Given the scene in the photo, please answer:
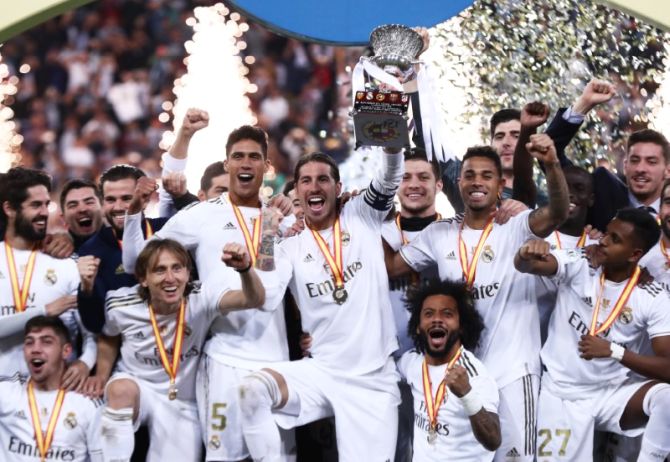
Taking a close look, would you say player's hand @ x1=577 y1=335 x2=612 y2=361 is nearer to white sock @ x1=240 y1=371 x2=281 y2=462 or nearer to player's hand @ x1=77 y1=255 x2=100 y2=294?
white sock @ x1=240 y1=371 x2=281 y2=462

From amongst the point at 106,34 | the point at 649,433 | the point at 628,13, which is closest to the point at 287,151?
the point at 106,34

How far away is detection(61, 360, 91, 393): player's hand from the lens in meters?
5.93

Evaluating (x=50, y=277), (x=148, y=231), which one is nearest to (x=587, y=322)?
(x=148, y=231)

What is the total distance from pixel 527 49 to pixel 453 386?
3.42 metres

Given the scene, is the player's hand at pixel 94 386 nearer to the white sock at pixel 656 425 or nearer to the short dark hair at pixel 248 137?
the short dark hair at pixel 248 137

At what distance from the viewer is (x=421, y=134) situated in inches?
268

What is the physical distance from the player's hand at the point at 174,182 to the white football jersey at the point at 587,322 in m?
1.74

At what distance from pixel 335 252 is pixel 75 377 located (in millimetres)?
1263

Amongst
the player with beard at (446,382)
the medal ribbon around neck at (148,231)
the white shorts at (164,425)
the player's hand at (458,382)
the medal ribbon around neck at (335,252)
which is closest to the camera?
the player's hand at (458,382)

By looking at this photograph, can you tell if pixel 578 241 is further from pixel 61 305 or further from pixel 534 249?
pixel 61 305

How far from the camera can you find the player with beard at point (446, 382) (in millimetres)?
5703

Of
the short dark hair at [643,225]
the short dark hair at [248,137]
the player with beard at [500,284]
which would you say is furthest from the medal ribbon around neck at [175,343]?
the short dark hair at [643,225]

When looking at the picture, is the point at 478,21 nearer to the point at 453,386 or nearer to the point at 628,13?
the point at 628,13

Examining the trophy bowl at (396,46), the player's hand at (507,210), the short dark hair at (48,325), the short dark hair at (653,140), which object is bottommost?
the short dark hair at (48,325)
